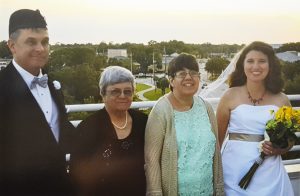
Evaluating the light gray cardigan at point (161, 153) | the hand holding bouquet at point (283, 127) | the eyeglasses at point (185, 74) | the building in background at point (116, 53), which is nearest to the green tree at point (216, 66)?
Result: the hand holding bouquet at point (283, 127)

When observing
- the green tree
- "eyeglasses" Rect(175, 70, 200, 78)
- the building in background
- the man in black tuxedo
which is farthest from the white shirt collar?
the building in background

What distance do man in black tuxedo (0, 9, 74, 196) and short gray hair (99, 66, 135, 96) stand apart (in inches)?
15.6

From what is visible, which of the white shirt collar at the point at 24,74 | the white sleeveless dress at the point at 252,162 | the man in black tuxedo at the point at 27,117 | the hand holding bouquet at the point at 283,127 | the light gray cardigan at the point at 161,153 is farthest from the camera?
the white sleeveless dress at the point at 252,162

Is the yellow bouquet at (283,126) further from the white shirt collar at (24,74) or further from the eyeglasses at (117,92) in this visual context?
the white shirt collar at (24,74)

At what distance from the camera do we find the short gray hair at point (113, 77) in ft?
9.50

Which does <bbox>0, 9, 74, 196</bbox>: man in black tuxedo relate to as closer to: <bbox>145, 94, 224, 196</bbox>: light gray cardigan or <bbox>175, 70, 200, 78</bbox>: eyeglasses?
<bbox>145, 94, 224, 196</bbox>: light gray cardigan

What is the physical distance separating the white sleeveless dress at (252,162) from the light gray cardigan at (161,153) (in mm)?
796

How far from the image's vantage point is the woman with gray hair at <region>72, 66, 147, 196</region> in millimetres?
2859

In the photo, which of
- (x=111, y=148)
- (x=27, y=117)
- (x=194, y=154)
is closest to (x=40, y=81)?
(x=27, y=117)

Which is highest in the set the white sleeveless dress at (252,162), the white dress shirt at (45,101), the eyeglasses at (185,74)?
the eyeglasses at (185,74)

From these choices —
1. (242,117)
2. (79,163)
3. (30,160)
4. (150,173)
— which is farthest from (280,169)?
(30,160)

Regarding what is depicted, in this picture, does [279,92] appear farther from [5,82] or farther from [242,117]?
[5,82]

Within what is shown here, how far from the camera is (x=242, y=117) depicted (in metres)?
3.64

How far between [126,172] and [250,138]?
4.07 ft
